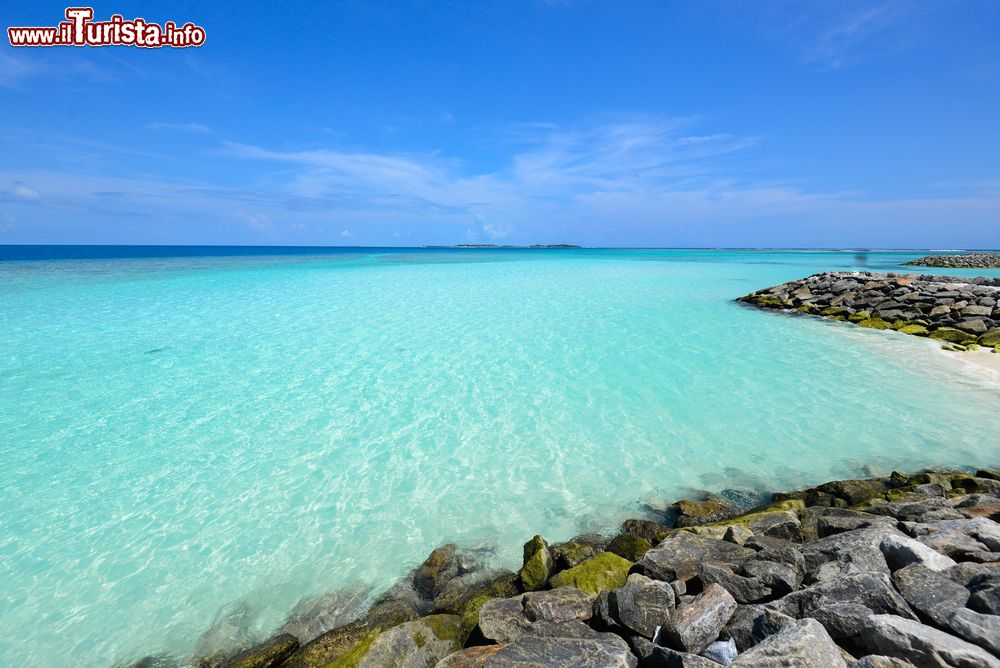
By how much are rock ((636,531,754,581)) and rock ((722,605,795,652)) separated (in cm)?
63

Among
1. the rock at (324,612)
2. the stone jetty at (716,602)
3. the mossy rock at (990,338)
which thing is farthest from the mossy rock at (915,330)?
the rock at (324,612)

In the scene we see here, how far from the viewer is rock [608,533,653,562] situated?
12.8 feet

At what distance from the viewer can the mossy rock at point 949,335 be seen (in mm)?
11938

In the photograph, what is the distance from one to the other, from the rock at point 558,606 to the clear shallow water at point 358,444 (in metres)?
1.05

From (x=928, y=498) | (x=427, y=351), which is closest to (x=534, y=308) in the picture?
(x=427, y=351)

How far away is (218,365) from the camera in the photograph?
378 inches

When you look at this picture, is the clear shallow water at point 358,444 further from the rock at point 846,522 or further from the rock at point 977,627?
the rock at point 977,627

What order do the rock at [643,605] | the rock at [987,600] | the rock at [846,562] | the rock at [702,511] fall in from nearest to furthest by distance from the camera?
the rock at [987,600]
the rock at [643,605]
the rock at [846,562]
the rock at [702,511]

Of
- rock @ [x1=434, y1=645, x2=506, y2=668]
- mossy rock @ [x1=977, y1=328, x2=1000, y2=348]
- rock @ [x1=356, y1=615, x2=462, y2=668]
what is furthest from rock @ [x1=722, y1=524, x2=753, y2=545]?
mossy rock @ [x1=977, y1=328, x2=1000, y2=348]

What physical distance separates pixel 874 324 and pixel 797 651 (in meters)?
15.8

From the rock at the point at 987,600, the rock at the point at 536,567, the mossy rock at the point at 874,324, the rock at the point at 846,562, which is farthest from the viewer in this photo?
the mossy rock at the point at 874,324

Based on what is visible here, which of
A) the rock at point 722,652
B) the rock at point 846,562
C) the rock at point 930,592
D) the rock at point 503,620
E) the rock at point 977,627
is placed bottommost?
the rock at point 503,620

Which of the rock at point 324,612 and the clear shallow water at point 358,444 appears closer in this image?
the rock at point 324,612

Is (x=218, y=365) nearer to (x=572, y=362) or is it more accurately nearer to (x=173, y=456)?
(x=173, y=456)
